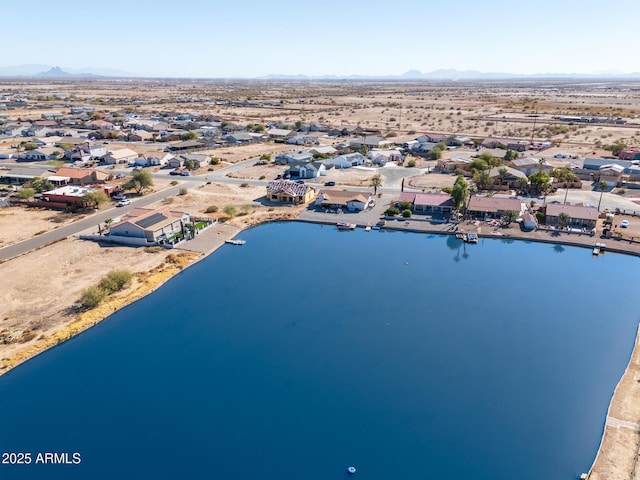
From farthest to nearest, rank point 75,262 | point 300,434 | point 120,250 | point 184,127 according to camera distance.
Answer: point 184,127 → point 120,250 → point 75,262 → point 300,434

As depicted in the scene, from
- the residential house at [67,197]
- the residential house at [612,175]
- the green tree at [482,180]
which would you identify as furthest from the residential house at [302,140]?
the residential house at [612,175]

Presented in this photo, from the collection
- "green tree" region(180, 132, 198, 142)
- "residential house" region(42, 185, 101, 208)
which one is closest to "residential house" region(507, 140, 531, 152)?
"green tree" region(180, 132, 198, 142)

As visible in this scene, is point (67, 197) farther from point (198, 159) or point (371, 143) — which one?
point (371, 143)

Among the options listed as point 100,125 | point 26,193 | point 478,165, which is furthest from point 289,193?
point 100,125

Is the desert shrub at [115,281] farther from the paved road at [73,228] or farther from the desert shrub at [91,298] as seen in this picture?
the paved road at [73,228]

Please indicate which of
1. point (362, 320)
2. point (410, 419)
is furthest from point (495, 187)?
point (410, 419)

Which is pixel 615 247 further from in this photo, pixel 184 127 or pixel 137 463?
pixel 184 127
